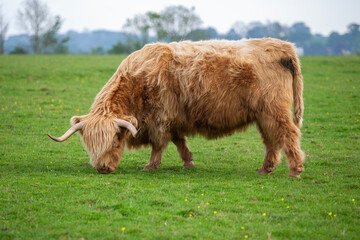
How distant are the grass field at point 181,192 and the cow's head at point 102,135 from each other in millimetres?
244

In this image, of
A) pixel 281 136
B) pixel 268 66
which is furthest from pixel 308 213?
pixel 268 66

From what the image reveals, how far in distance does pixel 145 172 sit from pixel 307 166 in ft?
9.30

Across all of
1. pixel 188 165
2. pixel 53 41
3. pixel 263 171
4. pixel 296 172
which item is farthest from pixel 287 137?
pixel 53 41

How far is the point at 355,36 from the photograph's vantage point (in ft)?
171

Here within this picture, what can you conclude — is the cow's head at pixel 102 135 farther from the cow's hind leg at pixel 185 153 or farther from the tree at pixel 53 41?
the tree at pixel 53 41

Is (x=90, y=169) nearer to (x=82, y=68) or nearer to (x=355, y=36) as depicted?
(x=82, y=68)

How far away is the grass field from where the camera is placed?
4293 millimetres

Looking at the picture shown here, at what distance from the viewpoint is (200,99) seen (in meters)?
6.61

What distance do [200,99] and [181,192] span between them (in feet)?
5.49

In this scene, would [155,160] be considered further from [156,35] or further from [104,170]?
[156,35]

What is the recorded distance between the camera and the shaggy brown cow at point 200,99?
20.7 ft

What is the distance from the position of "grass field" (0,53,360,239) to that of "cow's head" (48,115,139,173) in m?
0.24

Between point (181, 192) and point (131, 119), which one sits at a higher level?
point (131, 119)

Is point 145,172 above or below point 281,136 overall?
below
